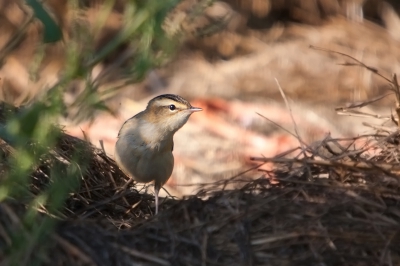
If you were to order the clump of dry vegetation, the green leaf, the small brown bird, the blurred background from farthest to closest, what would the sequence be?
1. the blurred background
2. the small brown bird
3. the clump of dry vegetation
4. the green leaf

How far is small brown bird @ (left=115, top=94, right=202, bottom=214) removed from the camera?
238 inches

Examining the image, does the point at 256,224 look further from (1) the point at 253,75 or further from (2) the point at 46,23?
(1) the point at 253,75

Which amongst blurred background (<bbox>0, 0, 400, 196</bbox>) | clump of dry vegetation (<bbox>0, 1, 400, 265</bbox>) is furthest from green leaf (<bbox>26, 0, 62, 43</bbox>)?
blurred background (<bbox>0, 0, 400, 196</bbox>)

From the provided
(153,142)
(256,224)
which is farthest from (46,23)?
(153,142)

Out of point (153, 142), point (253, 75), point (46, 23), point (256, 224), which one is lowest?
point (253, 75)

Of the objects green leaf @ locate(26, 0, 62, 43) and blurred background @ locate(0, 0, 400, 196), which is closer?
green leaf @ locate(26, 0, 62, 43)

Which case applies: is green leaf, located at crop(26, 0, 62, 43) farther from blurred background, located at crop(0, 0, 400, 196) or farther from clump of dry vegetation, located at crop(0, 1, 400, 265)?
blurred background, located at crop(0, 0, 400, 196)

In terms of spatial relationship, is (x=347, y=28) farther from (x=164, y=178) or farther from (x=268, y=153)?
(x=164, y=178)

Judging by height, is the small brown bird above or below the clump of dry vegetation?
below

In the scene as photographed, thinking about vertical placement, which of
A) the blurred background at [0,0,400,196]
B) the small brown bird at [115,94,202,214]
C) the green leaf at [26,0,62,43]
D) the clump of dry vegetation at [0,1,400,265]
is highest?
the green leaf at [26,0,62,43]

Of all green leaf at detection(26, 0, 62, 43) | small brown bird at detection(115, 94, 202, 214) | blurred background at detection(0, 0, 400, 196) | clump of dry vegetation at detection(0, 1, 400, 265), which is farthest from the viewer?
blurred background at detection(0, 0, 400, 196)

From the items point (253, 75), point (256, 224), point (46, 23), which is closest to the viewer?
point (46, 23)

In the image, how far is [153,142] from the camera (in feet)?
20.0

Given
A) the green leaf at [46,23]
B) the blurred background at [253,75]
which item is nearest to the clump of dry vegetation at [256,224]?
→ the green leaf at [46,23]
